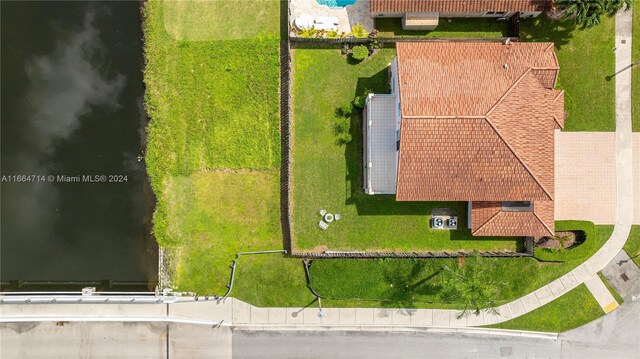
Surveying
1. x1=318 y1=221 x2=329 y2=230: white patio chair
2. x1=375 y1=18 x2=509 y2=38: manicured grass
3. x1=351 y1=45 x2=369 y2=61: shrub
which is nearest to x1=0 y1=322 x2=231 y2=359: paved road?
x1=318 y1=221 x2=329 y2=230: white patio chair

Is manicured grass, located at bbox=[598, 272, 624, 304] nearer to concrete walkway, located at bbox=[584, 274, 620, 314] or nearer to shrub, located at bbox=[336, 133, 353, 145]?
concrete walkway, located at bbox=[584, 274, 620, 314]

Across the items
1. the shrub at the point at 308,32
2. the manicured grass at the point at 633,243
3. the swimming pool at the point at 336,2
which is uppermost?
the swimming pool at the point at 336,2

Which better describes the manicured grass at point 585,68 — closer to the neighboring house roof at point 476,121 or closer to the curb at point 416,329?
the neighboring house roof at point 476,121

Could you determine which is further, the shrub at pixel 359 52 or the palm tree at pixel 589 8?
the shrub at pixel 359 52

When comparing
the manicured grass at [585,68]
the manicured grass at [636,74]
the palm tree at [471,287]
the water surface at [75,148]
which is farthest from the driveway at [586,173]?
the water surface at [75,148]

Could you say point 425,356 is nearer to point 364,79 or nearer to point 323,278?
point 323,278

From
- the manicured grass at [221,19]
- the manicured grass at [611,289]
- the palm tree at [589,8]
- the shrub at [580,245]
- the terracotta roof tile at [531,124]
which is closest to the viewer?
the terracotta roof tile at [531,124]

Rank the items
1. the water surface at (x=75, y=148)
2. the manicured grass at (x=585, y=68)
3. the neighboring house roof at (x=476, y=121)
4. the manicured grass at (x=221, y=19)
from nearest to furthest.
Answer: the neighboring house roof at (x=476, y=121)
the manicured grass at (x=585, y=68)
the manicured grass at (x=221, y=19)
the water surface at (x=75, y=148)

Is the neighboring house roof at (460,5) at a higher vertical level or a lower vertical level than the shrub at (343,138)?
higher
